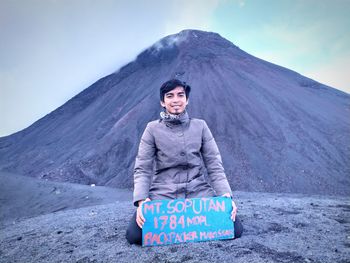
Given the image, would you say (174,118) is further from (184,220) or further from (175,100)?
(184,220)

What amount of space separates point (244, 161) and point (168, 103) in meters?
9.41

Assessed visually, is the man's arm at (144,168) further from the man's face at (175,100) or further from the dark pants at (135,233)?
the man's face at (175,100)

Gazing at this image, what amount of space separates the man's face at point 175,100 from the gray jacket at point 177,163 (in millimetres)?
107

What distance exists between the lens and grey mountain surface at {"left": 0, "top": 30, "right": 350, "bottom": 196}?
11641 mm

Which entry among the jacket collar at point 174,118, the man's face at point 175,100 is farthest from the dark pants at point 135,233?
the man's face at point 175,100

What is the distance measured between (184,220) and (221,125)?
39.9ft

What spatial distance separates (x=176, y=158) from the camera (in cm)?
305

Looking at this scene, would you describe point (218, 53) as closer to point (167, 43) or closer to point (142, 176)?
point (167, 43)

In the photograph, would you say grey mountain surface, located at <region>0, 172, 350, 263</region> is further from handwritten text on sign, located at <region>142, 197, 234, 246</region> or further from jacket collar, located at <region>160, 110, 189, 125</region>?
jacket collar, located at <region>160, 110, 189, 125</region>

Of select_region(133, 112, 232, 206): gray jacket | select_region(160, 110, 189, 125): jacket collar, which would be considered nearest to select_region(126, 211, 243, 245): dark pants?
select_region(133, 112, 232, 206): gray jacket

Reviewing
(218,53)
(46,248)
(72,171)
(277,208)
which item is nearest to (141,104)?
(72,171)

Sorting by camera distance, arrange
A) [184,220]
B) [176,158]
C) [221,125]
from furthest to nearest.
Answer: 1. [221,125]
2. [176,158]
3. [184,220]

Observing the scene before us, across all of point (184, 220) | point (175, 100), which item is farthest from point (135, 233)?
point (175, 100)

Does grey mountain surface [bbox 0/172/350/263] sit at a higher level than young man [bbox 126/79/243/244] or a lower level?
lower
